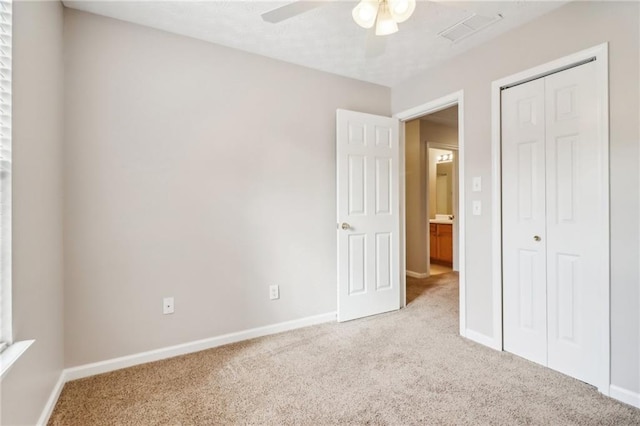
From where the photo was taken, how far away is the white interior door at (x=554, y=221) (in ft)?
6.20

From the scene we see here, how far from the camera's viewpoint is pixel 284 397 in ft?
5.90

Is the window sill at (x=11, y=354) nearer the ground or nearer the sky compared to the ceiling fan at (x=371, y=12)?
nearer the ground

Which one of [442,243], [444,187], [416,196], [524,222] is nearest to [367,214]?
[524,222]

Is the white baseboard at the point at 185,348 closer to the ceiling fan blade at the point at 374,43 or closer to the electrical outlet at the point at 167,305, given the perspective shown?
the electrical outlet at the point at 167,305

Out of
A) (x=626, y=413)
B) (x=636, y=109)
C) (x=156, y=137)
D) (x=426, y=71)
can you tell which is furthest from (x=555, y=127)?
(x=156, y=137)

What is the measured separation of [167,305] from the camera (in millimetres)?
2311

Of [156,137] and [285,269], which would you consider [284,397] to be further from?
[156,137]

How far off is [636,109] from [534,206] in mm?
757

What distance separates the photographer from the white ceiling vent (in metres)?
2.14

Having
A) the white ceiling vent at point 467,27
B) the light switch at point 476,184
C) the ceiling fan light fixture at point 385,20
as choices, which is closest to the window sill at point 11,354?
the ceiling fan light fixture at point 385,20

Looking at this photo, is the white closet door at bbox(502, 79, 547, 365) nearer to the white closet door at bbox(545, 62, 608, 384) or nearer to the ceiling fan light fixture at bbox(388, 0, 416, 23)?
the white closet door at bbox(545, 62, 608, 384)

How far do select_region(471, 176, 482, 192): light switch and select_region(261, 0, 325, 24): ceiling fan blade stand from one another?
1842 mm

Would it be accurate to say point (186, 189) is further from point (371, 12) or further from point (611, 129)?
point (611, 129)

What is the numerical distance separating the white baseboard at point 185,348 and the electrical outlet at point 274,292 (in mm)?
249
